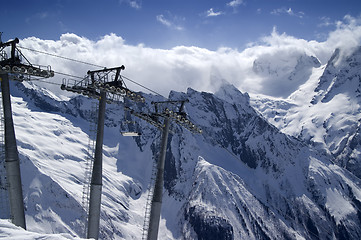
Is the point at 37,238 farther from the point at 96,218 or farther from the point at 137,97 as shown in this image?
the point at 137,97

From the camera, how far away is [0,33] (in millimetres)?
39938

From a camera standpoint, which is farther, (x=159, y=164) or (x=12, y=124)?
(x=159, y=164)

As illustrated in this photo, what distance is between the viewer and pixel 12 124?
38.2 metres

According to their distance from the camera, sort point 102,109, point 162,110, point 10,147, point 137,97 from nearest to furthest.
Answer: point 10,147 → point 102,109 → point 137,97 → point 162,110

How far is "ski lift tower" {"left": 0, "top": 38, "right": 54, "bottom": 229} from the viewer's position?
37.7 m

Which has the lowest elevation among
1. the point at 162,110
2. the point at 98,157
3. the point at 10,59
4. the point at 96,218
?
the point at 96,218

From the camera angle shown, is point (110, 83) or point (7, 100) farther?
point (110, 83)

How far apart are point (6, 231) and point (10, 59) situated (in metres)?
19.3

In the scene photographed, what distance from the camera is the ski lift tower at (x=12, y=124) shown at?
37.7 m

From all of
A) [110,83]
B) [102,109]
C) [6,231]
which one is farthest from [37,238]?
[110,83]

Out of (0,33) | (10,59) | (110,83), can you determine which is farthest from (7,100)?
(110,83)

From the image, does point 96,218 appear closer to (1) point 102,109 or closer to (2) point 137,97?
(1) point 102,109

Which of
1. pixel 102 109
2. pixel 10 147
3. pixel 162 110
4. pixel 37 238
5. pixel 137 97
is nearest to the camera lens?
pixel 37 238

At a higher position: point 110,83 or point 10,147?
point 110,83
